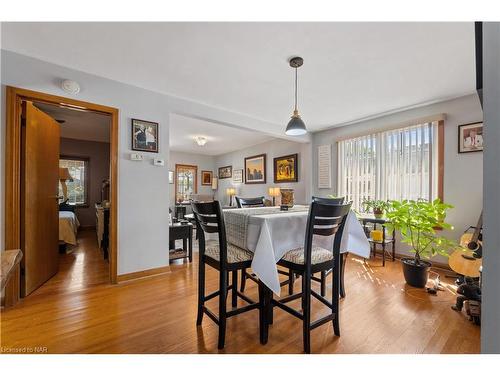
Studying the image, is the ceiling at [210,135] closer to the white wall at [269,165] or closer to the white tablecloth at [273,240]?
the white wall at [269,165]

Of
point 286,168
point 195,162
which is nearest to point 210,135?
point 286,168

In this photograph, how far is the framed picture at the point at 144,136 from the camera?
269cm

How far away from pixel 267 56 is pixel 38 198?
2714 millimetres

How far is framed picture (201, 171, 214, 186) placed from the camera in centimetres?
800

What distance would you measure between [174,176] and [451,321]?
7.10 metres

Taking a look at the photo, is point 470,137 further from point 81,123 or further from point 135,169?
point 81,123

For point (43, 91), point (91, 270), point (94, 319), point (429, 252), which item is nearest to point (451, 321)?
point (429, 252)

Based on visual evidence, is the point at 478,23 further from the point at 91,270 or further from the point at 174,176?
the point at 174,176

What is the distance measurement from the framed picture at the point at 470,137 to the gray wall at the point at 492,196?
2.98m

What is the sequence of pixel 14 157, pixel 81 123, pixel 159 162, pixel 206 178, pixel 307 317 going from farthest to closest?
pixel 206 178 → pixel 81 123 → pixel 159 162 → pixel 14 157 → pixel 307 317

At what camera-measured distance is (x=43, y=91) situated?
2172mm

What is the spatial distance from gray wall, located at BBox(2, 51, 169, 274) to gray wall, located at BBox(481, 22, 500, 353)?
287 centimetres

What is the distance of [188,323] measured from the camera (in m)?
1.79
